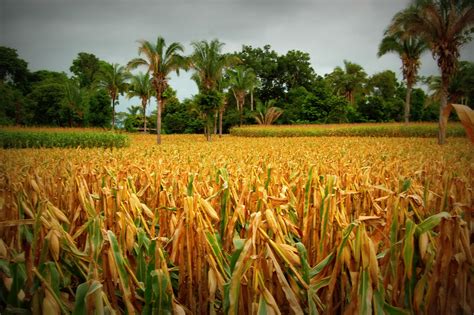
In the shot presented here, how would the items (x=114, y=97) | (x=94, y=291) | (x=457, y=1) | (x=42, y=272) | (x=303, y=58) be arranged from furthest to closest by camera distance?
(x=303, y=58)
(x=114, y=97)
(x=457, y=1)
(x=42, y=272)
(x=94, y=291)

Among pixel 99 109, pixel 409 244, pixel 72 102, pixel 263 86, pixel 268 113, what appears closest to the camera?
pixel 409 244

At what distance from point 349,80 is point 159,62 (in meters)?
30.8

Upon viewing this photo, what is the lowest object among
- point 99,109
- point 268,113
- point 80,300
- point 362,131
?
point 80,300

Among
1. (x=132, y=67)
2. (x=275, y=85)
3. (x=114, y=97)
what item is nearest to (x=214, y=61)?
(x=132, y=67)

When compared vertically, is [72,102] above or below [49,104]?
above

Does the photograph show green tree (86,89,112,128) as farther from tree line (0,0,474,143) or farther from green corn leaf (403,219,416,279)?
green corn leaf (403,219,416,279)

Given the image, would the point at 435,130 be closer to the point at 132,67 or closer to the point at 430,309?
the point at 132,67

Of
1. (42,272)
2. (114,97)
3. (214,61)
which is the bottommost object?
(42,272)

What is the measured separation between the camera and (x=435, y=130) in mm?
19438

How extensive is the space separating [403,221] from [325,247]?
360 millimetres

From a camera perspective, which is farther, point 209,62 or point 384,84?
point 384,84

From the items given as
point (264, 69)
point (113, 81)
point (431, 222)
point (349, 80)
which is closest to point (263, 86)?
point (264, 69)

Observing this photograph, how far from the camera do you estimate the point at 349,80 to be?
43375 mm

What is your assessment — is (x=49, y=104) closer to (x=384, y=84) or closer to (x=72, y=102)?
(x=72, y=102)
